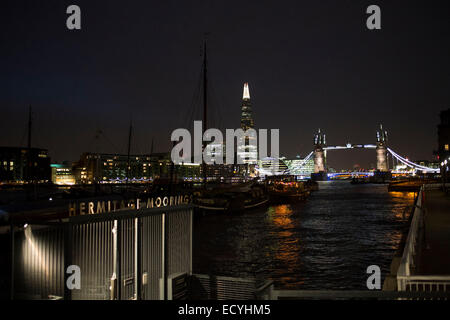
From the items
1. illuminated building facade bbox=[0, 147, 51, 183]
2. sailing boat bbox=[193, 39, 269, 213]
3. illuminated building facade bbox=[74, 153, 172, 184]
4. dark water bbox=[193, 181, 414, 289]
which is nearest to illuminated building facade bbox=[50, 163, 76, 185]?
illuminated building facade bbox=[74, 153, 172, 184]

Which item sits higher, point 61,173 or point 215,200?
point 61,173

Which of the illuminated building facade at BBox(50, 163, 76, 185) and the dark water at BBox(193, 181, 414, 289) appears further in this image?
the illuminated building facade at BBox(50, 163, 76, 185)

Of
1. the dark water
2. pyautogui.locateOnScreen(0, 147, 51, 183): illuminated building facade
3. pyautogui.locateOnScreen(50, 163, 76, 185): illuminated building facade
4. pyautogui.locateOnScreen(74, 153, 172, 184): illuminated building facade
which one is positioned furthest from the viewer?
pyautogui.locateOnScreen(50, 163, 76, 185): illuminated building facade

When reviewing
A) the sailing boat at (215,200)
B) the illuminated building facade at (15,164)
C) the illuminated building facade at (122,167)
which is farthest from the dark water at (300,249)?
the illuminated building facade at (15,164)

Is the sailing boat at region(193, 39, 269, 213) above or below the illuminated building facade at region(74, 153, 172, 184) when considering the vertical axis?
below

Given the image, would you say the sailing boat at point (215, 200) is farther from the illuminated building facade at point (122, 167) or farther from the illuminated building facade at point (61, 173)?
the illuminated building facade at point (61, 173)

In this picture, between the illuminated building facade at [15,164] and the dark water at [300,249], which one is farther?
the illuminated building facade at [15,164]

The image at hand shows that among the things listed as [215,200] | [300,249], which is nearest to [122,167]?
[215,200]

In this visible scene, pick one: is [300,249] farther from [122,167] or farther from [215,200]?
[122,167]

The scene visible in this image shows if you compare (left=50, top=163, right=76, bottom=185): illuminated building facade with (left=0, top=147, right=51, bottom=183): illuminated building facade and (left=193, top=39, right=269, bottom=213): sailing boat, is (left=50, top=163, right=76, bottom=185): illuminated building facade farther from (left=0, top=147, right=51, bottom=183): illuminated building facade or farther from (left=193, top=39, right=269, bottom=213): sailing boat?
(left=193, top=39, right=269, bottom=213): sailing boat

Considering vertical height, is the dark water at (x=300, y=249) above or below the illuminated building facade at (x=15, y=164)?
below

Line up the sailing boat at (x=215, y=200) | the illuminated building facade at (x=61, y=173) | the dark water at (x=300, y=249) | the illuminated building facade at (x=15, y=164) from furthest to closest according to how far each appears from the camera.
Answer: the illuminated building facade at (x=61, y=173) < the illuminated building facade at (x=15, y=164) < the sailing boat at (x=215, y=200) < the dark water at (x=300, y=249)

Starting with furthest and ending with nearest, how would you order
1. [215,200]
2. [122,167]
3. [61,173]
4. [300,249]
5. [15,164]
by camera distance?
[122,167]
[61,173]
[15,164]
[215,200]
[300,249]

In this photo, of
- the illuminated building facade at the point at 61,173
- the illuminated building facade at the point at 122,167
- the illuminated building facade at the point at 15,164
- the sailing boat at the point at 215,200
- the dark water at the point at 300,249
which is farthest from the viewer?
the illuminated building facade at the point at 61,173
